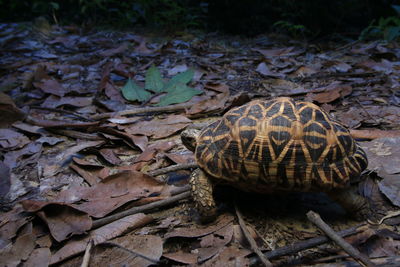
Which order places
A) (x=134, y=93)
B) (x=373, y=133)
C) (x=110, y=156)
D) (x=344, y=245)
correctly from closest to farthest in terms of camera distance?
(x=344, y=245)
(x=373, y=133)
(x=110, y=156)
(x=134, y=93)

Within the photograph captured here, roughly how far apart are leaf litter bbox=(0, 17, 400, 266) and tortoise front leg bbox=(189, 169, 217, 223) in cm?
10

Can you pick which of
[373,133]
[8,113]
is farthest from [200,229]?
[8,113]

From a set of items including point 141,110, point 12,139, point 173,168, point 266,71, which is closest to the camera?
point 173,168

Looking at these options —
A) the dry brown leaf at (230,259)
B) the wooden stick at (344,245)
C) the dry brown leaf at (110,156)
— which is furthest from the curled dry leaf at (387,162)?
the dry brown leaf at (110,156)

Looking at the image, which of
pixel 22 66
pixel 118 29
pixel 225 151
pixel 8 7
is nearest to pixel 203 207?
pixel 225 151

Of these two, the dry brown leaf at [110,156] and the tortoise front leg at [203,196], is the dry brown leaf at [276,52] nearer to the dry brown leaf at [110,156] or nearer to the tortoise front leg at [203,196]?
the dry brown leaf at [110,156]

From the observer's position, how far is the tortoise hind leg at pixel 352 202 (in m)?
2.10

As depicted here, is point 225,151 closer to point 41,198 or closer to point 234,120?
point 234,120

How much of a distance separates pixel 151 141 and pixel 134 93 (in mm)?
1238

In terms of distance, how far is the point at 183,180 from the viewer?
2.79 metres

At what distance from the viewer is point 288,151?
6.70 ft

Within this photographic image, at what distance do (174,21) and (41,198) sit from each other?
6.60 meters

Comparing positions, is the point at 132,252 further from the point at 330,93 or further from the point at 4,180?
the point at 330,93

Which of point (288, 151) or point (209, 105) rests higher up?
point (288, 151)
